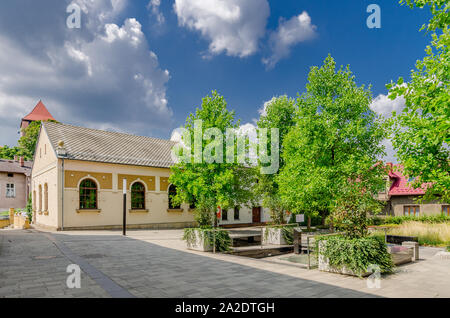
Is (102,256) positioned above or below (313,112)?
below

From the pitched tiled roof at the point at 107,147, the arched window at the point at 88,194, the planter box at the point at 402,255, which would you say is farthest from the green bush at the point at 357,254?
the pitched tiled roof at the point at 107,147

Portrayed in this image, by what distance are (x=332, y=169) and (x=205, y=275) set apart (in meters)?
10.2

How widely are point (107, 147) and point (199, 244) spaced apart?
54.8 feet

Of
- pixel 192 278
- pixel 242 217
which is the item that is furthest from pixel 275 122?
pixel 192 278

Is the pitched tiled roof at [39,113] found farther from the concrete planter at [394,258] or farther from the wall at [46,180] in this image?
the concrete planter at [394,258]

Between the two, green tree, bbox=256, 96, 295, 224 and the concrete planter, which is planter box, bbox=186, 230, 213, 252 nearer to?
the concrete planter

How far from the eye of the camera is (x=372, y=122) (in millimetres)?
17000

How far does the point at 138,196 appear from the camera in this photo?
25.1m

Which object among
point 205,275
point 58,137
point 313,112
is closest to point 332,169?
point 313,112

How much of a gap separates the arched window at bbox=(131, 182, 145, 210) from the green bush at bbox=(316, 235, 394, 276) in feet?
63.9

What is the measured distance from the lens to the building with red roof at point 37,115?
75.4 metres

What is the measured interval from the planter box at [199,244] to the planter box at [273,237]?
3.74 m

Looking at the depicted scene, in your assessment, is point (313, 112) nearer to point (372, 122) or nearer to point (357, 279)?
point (372, 122)
